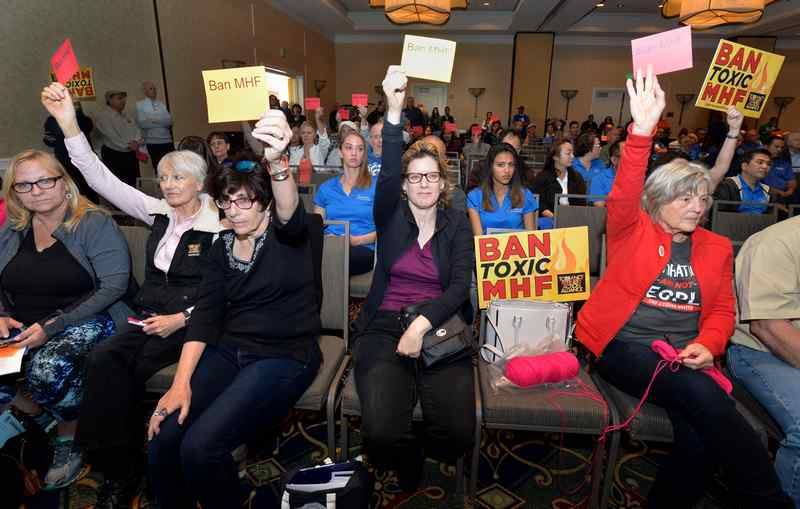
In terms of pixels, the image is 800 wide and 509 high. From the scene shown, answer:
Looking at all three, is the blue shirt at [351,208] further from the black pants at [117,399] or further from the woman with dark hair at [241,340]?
the black pants at [117,399]

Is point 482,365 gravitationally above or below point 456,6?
below

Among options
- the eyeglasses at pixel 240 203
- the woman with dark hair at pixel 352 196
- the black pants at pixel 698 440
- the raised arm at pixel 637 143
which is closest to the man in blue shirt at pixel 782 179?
the raised arm at pixel 637 143

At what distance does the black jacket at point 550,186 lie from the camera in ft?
14.3

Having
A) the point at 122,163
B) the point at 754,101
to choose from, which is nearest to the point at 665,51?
the point at 754,101

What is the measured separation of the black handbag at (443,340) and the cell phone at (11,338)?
1.72 metres

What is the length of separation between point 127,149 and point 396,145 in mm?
5908

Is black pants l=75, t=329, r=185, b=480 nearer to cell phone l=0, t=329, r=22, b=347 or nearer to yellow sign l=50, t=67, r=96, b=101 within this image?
cell phone l=0, t=329, r=22, b=347

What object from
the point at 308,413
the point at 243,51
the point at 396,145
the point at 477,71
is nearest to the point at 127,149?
the point at 243,51

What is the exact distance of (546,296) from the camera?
7.06ft

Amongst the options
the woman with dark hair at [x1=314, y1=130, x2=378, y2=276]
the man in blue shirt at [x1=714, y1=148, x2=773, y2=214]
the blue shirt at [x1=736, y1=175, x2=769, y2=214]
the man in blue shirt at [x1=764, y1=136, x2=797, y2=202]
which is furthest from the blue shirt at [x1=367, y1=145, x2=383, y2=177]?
the man in blue shirt at [x1=764, y1=136, x2=797, y2=202]

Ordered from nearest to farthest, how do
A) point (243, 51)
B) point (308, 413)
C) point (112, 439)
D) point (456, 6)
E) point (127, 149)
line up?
point (112, 439), point (308, 413), point (127, 149), point (456, 6), point (243, 51)

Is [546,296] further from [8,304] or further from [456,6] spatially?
[456,6]

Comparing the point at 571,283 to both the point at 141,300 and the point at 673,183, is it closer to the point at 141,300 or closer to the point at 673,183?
the point at 673,183

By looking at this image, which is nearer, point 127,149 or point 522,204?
point 522,204
